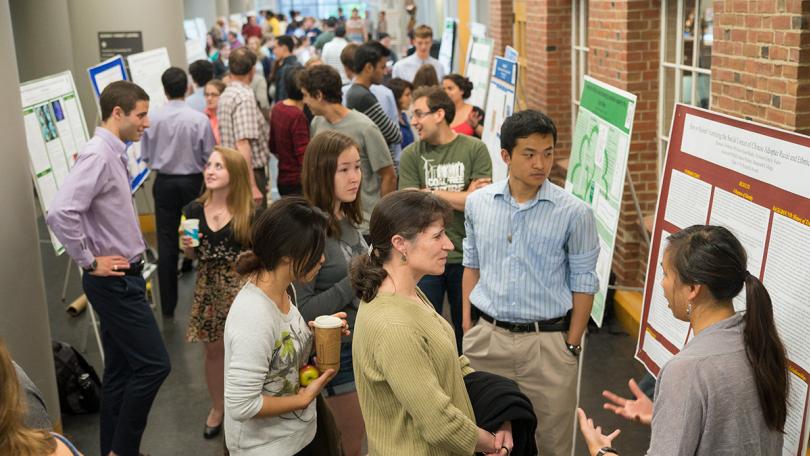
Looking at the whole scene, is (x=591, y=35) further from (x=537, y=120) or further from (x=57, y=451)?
(x=57, y=451)

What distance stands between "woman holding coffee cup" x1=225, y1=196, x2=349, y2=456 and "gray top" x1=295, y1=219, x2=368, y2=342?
404 millimetres

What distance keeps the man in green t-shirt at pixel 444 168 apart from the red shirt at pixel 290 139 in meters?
2.13

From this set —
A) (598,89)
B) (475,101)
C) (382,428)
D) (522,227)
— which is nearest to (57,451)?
(382,428)

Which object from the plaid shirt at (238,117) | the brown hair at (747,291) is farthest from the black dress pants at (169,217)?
the brown hair at (747,291)

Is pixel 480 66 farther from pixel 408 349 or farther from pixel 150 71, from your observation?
pixel 408 349

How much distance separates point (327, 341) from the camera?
3033 mm

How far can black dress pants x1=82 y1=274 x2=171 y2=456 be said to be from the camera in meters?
4.33

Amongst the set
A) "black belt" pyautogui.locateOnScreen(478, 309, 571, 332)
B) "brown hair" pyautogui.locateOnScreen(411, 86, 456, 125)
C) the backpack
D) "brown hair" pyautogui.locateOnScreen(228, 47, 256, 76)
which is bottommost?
the backpack

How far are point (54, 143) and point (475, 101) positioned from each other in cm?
428

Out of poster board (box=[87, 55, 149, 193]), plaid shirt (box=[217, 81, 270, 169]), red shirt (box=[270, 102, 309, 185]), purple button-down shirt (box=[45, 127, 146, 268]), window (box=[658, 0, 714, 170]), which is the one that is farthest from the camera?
plaid shirt (box=[217, 81, 270, 169])

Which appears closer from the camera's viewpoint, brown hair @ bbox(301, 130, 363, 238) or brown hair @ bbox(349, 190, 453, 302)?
brown hair @ bbox(349, 190, 453, 302)

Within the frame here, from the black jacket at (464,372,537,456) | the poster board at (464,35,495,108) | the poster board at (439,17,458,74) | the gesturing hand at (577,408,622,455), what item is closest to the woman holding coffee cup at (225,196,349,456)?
the black jacket at (464,372,537,456)

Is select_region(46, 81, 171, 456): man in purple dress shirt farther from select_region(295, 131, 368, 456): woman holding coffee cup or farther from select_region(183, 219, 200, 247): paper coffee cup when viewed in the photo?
select_region(295, 131, 368, 456): woman holding coffee cup

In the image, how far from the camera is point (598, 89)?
474 centimetres
